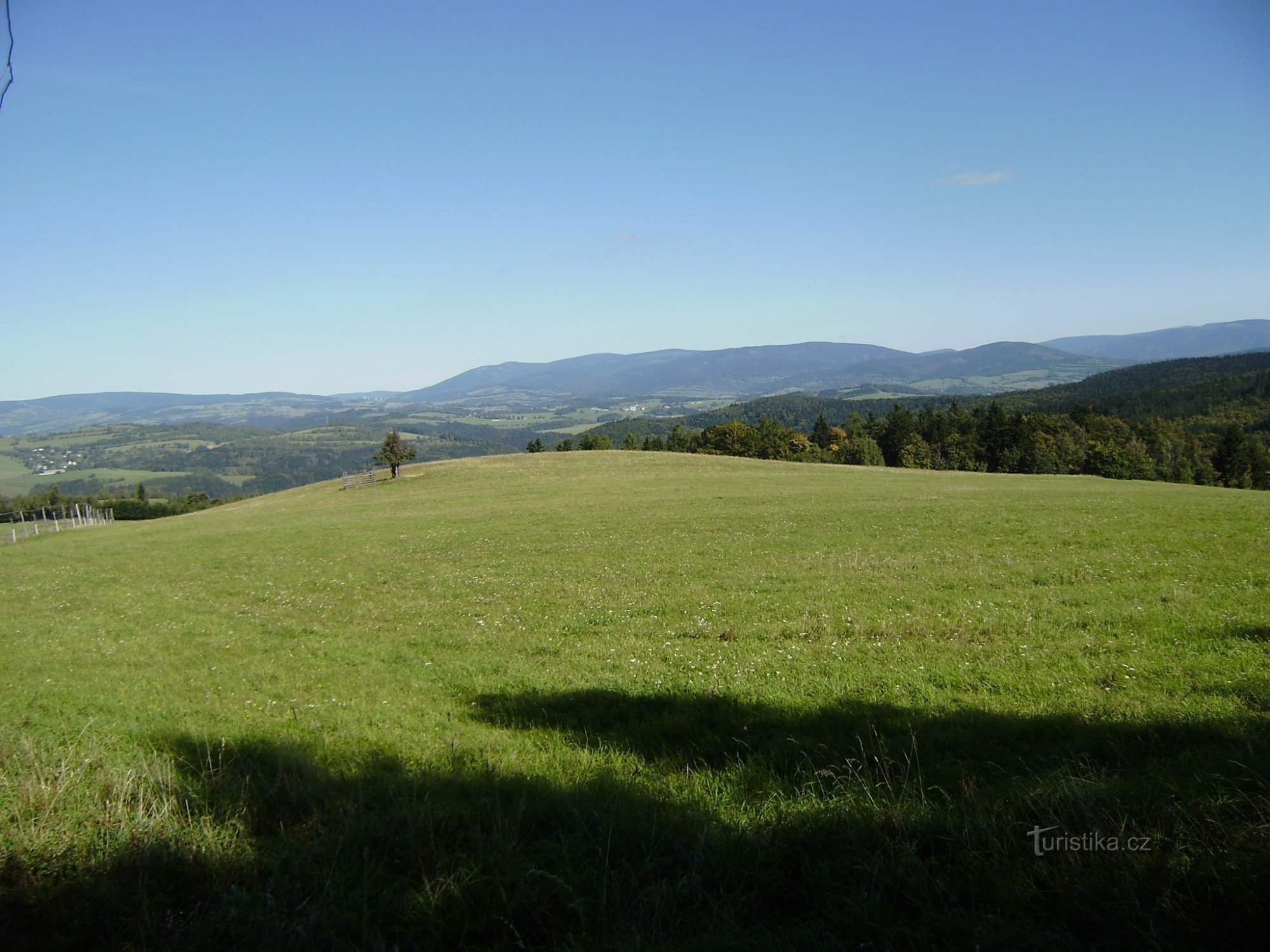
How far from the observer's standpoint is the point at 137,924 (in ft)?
12.6

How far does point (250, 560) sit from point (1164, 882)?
29.1 m

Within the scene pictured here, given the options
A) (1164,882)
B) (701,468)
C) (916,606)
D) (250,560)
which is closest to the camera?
(1164,882)

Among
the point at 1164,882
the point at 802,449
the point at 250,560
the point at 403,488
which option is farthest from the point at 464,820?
the point at 802,449

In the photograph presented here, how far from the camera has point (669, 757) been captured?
662 cm

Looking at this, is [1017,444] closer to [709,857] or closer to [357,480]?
[357,480]

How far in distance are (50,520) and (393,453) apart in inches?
1233

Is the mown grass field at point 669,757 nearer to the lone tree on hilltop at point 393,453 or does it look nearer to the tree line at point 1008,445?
the lone tree on hilltop at point 393,453

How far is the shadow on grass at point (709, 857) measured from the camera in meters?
3.68

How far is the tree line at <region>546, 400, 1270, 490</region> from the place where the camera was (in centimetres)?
9856

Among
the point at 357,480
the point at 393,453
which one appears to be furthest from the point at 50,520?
the point at 393,453

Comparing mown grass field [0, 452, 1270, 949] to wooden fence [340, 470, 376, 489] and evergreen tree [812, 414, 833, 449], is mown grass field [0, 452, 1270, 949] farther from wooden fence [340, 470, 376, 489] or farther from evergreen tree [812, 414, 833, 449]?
evergreen tree [812, 414, 833, 449]

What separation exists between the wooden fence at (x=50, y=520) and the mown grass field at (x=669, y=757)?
41.0 metres

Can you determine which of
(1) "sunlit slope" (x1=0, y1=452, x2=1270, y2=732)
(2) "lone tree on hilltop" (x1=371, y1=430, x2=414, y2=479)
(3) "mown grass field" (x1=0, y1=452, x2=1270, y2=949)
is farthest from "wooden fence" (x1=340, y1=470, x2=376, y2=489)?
(3) "mown grass field" (x1=0, y1=452, x2=1270, y2=949)

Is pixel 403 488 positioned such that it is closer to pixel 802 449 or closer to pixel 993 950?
pixel 993 950
